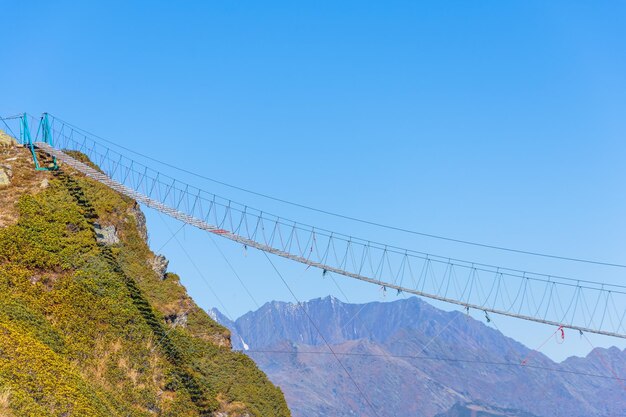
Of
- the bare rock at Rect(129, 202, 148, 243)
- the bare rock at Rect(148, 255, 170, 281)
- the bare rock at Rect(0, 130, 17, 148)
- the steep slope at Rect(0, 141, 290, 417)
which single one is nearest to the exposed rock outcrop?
the steep slope at Rect(0, 141, 290, 417)

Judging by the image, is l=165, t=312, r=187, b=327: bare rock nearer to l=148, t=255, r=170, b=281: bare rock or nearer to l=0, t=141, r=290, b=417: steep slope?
l=0, t=141, r=290, b=417: steep slope

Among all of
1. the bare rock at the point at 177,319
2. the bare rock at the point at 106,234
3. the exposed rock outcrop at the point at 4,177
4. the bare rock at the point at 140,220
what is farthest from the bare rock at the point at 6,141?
the bare rock at the point at 177,319

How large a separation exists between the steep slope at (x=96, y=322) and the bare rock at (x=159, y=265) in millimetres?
154

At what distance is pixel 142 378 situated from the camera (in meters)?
63.0

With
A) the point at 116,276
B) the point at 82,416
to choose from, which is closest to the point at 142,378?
the point at 116,276

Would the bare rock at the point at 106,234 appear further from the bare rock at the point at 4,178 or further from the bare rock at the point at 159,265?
the bare rock at the point at 4,178

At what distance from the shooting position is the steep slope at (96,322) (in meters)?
49.7

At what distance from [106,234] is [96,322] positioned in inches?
572

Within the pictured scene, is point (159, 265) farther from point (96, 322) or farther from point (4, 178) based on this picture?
point (96, 322)

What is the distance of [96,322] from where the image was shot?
208 ft

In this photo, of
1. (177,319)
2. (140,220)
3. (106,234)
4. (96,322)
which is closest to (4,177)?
(106,234)

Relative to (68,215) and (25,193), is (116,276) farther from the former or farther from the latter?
(25,193)

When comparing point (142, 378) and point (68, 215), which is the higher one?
point (68, 215)

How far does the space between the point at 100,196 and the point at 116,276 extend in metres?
14.5
